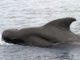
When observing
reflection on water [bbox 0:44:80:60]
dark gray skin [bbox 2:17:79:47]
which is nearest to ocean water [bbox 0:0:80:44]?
dark gray skin [bbox 2:17:79:47]

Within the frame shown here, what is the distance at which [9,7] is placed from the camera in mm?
33344

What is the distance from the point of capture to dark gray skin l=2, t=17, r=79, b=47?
19094 millimetres

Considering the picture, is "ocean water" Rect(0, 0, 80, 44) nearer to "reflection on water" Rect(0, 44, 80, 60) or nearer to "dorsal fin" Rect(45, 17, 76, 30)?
"dorsal fin" Rect(45, 17, 76, 30)

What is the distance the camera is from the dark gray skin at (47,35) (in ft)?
62.6

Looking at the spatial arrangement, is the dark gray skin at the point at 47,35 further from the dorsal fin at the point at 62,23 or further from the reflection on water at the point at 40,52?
the reflection on water at the point at 40,52

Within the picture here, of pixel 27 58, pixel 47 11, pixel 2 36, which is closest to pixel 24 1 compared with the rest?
pixel 47 11

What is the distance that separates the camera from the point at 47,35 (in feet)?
62.8

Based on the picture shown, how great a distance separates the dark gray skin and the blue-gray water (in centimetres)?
35

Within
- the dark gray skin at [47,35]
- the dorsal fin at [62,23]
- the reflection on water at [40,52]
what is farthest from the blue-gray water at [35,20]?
the dorsal fin at [62,23]

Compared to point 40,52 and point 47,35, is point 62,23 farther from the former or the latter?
point 40,52

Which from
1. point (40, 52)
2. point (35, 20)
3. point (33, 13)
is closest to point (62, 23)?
point (40, 52)

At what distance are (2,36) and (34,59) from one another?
113 inches

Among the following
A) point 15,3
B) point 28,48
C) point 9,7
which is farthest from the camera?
point 15,3

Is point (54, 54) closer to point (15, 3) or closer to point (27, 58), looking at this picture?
point (27, 58)
